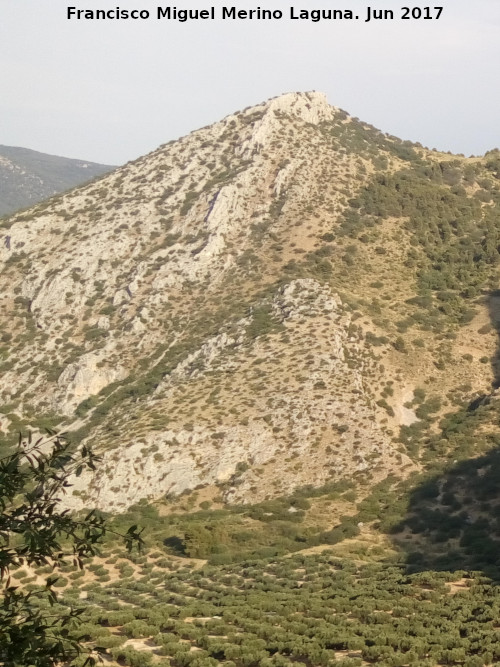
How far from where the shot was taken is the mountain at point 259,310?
201ft

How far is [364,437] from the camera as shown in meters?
62.0

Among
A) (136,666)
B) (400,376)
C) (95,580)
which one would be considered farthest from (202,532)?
(400,376)

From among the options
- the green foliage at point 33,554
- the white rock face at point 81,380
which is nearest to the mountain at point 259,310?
the white rock face at point 81,380

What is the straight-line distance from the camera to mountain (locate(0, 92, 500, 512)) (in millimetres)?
61375

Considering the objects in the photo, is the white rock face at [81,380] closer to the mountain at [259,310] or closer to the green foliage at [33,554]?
the mountain at [259,310]

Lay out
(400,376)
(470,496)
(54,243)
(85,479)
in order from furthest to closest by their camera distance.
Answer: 1. (54,243)
2. (400,376)
3. (85,479)
4. (470,496)

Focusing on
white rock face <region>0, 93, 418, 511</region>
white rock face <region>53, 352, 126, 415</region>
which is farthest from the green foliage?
white rock face <region>53, 352, 126, 415</region>

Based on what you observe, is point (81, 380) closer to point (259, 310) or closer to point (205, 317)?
point (205, 317)

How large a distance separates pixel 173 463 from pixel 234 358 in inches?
633

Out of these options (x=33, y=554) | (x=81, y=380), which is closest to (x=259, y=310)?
(x=81, y=380)

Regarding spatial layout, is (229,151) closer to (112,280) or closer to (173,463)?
(112,280)

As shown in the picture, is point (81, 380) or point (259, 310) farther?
point (81, 380)

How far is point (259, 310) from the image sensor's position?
78812 millimetres

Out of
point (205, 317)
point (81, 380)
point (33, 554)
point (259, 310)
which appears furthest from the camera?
point (205, 317)
